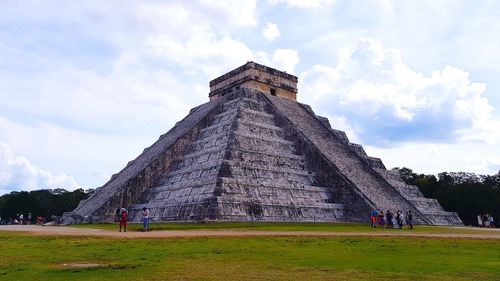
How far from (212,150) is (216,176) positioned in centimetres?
339

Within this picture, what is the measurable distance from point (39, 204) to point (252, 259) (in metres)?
57.2

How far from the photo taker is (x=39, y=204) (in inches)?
2334

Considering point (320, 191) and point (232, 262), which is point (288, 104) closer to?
point (320, 191)

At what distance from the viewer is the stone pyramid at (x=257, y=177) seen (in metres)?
20.8

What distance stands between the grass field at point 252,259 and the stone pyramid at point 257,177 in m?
7.71

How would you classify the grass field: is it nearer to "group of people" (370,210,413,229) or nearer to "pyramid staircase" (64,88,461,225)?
"group of people" (370,210,413,229)

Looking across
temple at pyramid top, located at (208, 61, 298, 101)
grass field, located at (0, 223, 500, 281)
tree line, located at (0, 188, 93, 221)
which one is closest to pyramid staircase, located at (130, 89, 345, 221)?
temple at pyramid top, located at (208, 61, 298, 101)

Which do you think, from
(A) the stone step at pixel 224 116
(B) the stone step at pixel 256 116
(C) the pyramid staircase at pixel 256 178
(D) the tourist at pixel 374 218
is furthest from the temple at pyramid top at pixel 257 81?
(D) the tourist at pixel 374 218

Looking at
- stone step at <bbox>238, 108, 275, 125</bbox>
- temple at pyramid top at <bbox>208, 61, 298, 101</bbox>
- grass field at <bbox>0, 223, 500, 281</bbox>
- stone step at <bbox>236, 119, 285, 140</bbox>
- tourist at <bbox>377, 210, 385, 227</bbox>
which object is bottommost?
grass field at <bbox>0, 223, 500, 281</bbox>

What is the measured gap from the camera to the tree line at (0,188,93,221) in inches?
2238

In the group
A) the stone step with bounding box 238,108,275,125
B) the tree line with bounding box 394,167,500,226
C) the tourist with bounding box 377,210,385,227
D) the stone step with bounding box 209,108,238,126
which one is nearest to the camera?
the tourist with bounding box 377,210,385,227

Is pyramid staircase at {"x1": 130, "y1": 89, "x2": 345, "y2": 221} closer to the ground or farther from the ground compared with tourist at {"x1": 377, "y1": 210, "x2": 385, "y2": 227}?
farther from the ground

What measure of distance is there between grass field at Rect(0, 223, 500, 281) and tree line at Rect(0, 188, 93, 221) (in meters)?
49.1

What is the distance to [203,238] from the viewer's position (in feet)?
43.2
